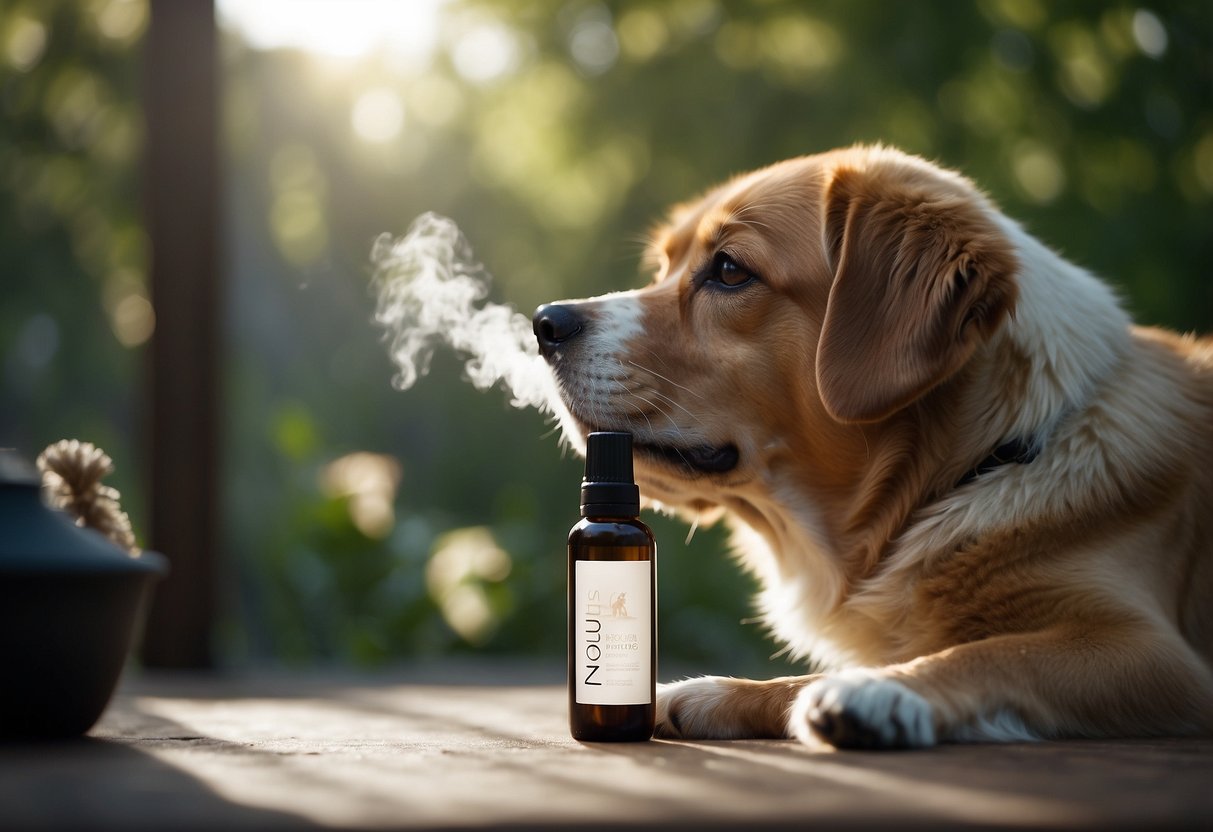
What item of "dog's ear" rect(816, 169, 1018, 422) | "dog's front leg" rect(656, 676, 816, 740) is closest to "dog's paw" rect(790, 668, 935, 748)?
"dog's front leg" rect(656, 676, 816, 740)

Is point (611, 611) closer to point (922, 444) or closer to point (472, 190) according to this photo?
point (922, 444)

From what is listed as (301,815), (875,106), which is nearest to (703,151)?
(875,106)

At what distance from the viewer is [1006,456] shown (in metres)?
2.35

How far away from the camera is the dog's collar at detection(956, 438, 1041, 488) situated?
2326mm

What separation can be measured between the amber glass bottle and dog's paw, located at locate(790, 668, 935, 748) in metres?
0.29

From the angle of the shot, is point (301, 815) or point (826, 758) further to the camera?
point (826, 758)

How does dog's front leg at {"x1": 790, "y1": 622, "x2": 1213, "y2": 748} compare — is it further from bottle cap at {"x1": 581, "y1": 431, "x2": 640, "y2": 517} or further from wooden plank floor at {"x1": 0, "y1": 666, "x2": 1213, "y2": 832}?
bottle cap at {"x1": 581, "y1": 431, "x2": 640, "y2": 517}

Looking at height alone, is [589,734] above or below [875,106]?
below

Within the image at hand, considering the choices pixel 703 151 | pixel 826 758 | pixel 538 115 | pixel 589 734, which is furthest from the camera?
pixel 538 115

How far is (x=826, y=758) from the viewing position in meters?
1.64

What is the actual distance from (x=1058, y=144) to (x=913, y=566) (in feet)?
17.4

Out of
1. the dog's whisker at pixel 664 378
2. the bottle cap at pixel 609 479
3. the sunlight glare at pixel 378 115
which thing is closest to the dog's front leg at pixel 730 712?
the bottle cap at pixel 609 479

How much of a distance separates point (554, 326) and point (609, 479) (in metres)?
0.65

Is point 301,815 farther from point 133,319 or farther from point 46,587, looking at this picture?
point 133,319
